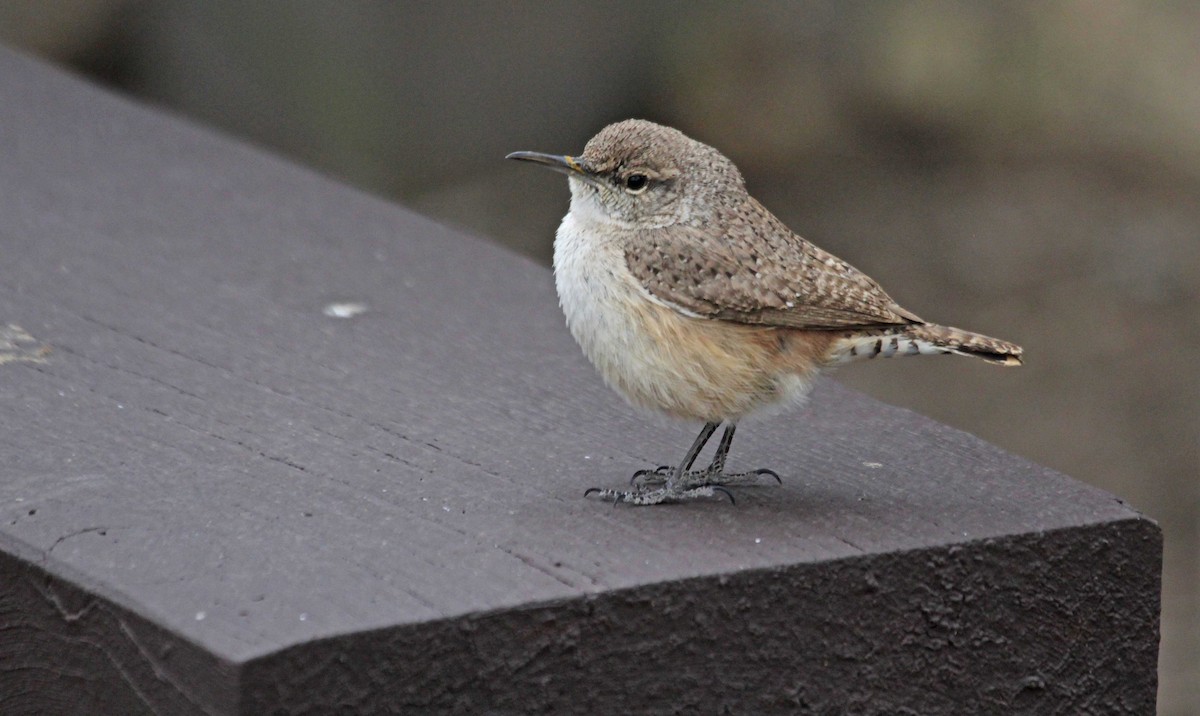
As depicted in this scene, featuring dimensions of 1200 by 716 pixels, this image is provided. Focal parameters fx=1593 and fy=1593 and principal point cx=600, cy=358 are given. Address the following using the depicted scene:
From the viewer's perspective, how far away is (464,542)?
2748 mm

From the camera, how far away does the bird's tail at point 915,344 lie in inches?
133

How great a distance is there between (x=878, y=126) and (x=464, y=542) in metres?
6.49

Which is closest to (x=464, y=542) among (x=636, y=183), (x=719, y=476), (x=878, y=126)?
(x=719, y=476)

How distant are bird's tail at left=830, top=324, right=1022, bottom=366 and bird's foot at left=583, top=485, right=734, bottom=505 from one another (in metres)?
0.45

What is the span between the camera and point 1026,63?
8.40m

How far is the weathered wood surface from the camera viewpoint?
245 cm

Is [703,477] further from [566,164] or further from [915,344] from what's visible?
[566,164]

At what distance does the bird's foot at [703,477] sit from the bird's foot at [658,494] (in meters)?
0.03

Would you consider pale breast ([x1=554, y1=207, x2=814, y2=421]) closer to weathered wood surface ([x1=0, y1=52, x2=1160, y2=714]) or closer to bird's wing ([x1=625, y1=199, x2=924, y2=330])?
bird's wing ([x1=625, y1=199, x2=924, y2=330])

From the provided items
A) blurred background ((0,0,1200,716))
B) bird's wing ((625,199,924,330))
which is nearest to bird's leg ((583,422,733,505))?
bird's wing ((625,199,924,330))

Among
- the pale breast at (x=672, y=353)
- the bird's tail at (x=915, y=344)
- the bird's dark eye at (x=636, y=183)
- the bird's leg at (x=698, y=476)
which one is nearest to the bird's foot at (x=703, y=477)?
the bird's leg at (x=698, y=476)

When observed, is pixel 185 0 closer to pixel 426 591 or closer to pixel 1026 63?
pixel 1026 63

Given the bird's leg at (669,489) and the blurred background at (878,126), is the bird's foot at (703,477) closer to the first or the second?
the bird's leg at (669,489)

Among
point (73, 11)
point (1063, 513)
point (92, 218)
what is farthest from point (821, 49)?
point (1063, 513)
